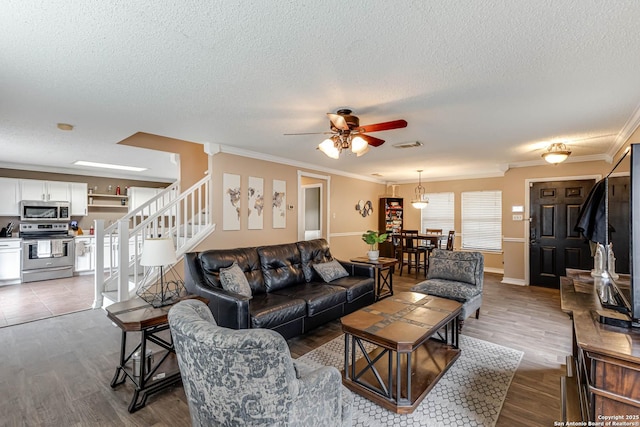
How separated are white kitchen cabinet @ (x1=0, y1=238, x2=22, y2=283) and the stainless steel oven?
0.07 metres

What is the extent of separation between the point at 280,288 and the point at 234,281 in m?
0.76

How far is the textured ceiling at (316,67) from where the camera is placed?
61.9 inches

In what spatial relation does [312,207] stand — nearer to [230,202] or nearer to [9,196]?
[230,202]

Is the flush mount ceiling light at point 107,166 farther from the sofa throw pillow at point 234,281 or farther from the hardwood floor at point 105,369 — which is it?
the sofa throw pillow at point 234,281

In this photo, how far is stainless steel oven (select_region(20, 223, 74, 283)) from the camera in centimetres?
598

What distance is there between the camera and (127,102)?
9.17 feet

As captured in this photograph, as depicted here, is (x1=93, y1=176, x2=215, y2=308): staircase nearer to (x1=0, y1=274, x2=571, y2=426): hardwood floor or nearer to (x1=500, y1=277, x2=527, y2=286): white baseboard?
(x1=0, y1=274, x2=571, y2=426): hardwood floor

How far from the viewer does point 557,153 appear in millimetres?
4125

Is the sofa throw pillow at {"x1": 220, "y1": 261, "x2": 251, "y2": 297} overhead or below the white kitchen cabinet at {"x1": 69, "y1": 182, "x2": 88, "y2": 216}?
below

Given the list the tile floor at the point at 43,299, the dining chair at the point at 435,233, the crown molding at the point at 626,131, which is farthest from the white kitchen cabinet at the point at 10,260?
the crown molding at the point at 626,131

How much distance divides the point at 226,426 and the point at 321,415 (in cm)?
43

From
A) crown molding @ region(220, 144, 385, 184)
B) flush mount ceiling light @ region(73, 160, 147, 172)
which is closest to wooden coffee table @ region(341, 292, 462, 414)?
crown molding @ region(220, 144, 385, 184)

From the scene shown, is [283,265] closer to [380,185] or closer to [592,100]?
[592,100]

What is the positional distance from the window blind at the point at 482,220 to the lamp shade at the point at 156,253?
7.28m
